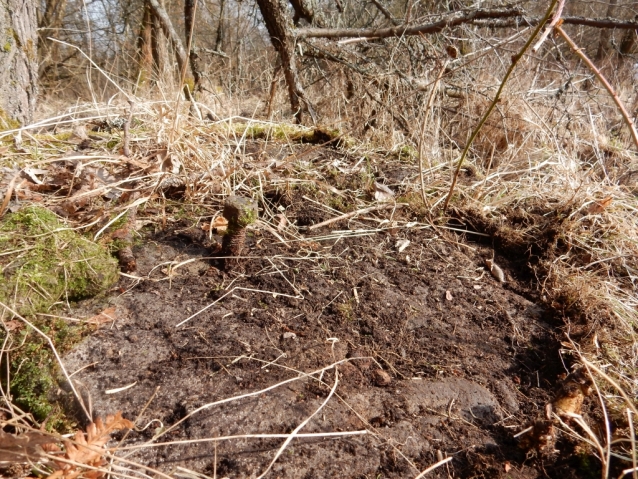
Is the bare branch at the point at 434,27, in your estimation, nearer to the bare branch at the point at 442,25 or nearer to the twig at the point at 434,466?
the bare branch at the point at 442,25

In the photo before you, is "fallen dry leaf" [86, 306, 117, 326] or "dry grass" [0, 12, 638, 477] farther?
"dry grass" [0, 12, 638, 477]

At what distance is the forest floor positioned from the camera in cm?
129

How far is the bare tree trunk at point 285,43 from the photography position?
423cm

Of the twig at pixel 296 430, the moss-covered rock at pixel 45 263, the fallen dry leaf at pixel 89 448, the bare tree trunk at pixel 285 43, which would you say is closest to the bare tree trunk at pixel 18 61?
the moss-covered rock at pixel 45 263

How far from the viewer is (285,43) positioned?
436cm

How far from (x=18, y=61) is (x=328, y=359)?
304 centimetres

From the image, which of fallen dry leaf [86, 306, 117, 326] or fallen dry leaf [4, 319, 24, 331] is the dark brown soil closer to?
fallen dry leaf [86, 306, 117, 326]

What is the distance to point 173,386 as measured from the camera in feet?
4.57

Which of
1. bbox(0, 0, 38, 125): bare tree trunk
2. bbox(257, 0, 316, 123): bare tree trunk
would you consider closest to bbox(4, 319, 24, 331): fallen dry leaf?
bbox(0, 0, 38, 125): bare tree trunk

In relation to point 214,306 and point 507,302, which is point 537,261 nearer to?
point 507,302

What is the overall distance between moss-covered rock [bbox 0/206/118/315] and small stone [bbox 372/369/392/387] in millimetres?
1131

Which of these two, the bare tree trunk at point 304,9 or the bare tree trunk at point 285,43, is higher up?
the bare tree trunk at point 304,9

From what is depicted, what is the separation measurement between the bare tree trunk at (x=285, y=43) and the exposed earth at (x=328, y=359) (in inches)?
103

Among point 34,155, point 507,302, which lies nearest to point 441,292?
point 507,302
